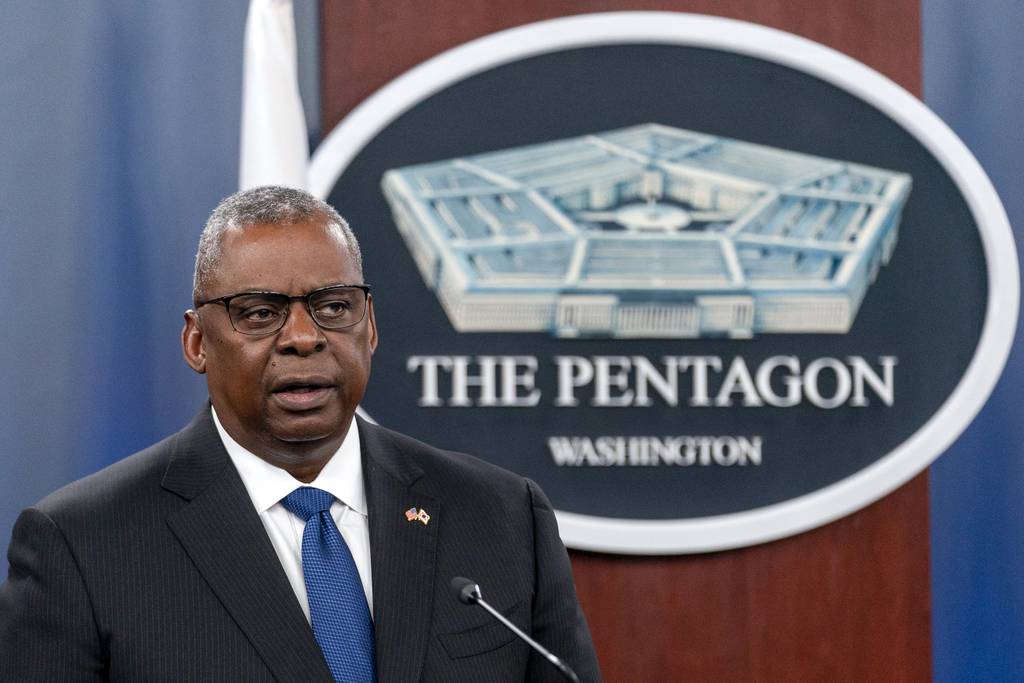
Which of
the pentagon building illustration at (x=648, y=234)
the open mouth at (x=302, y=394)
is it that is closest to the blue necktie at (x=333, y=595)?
the open mouth at (x=302, y=394)

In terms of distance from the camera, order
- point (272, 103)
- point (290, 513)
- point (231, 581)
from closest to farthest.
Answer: point (231, 581) → point (290, 513) → point (272, 103)

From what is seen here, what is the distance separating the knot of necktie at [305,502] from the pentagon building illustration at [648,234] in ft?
4.43

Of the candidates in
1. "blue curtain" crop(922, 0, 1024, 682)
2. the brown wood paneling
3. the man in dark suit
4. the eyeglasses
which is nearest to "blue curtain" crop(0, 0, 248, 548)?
the brown wood paneling

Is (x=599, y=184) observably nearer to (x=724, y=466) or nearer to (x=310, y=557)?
(x=724, y=466)

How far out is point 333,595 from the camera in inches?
53.0

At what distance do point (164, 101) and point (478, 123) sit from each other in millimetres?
693

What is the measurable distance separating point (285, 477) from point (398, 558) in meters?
0.16

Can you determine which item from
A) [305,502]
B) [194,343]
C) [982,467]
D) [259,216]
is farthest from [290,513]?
[982,467]

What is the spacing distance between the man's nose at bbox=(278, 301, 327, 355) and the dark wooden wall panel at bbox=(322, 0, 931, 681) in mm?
1473

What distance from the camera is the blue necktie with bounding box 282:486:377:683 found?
1315 millimetres

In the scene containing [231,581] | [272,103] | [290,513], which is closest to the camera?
[231,581]

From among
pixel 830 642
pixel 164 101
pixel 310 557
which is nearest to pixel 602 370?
pixel 830 642

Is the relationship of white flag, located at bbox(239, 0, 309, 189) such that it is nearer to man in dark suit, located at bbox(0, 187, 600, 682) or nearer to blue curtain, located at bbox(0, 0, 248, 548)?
blue curtain, located at bbox(0, 0, 248, 548)

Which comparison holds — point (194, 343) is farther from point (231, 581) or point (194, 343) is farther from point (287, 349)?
point (231, 581)
